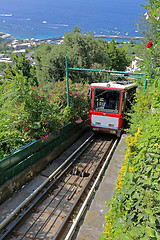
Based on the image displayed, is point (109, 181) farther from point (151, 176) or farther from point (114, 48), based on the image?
point (114, 48)

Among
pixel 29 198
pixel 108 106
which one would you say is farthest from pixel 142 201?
pixel 108 106

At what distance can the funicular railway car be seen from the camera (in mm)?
11688

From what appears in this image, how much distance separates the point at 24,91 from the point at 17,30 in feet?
568

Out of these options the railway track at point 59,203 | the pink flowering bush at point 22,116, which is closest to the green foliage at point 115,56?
the pink flowering bush at point 22,116

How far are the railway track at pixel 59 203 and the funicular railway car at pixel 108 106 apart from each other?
6.88 ft

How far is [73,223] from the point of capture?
236 inches

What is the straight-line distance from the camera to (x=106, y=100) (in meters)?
12.0

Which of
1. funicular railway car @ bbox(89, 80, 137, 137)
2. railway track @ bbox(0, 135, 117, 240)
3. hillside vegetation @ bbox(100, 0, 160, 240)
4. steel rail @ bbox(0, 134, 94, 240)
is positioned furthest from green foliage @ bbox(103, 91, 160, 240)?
funicular railway car @ bbox(89, 80, 137, 137)

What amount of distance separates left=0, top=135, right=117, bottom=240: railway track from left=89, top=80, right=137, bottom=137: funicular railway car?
2.10 meters

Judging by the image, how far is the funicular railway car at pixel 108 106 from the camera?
1169 centimetres

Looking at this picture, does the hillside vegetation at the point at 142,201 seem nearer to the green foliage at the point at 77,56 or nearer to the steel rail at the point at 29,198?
the steel rail at the point at 29,198

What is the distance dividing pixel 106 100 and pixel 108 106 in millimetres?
341

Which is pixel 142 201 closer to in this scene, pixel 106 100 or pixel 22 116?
pixel 22 116

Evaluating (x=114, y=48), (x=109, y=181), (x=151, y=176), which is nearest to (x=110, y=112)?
(x=109, y=181)
